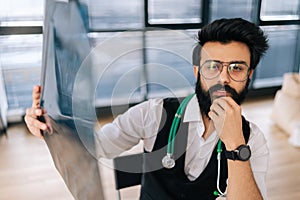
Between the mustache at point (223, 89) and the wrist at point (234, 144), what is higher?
the mustache at point (223, 89)

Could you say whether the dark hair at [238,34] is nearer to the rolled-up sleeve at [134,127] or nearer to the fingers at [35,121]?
the rolled-up sleeve at [134,127]

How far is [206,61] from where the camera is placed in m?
0.46

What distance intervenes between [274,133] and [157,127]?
1766mm

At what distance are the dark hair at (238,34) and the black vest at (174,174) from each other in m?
0.13

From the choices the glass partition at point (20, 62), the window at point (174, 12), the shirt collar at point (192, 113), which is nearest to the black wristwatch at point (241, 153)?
the shirt collar at point (192, 113)

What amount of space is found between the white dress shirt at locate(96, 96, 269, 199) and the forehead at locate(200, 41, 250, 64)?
0.12 metres

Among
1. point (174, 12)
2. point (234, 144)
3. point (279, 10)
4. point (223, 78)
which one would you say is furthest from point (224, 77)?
point (279, 10)

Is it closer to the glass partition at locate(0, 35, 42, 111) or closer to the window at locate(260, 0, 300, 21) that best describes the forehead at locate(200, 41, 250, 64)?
the window at locate(260, 0, 300, 21)

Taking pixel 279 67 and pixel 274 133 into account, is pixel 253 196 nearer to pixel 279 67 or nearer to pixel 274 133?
pixel 274 133

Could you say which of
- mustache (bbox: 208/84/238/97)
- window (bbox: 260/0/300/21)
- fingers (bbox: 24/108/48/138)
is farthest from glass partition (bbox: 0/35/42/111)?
window (bbox: 260/0/300/21)

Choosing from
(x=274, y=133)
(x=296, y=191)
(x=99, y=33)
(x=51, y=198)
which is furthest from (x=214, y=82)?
(x=274, y=133)

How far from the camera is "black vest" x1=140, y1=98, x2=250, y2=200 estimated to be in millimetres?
568

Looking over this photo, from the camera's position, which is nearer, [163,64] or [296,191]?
[163,64]

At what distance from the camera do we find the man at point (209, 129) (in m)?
0.46
